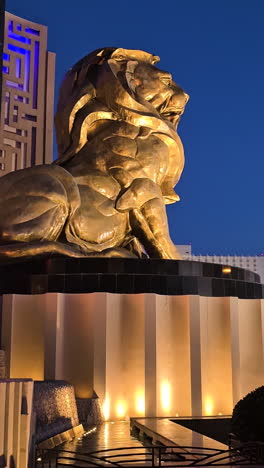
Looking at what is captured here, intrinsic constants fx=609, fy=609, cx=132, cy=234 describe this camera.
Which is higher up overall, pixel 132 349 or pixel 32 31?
pixel 32 31

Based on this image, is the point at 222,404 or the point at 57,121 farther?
the point at 57,121

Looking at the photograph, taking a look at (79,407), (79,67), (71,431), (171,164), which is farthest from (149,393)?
(79,67)

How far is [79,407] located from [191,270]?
2.97 metres

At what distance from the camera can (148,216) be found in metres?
11.4

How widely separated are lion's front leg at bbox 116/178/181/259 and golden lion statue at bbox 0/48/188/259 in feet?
0.06

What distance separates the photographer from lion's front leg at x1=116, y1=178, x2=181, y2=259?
37.0ft

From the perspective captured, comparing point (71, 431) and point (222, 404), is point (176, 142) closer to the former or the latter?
point (222, 404)

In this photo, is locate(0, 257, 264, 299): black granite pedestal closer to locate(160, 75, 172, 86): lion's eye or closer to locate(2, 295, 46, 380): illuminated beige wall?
locate(2, 295, 46, 380): illuminated beige wall

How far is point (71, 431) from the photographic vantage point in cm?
766

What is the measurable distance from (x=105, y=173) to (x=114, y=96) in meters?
1.64


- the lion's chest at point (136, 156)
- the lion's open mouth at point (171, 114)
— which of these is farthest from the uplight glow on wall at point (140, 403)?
the lion's open mouth at point (171, 114)

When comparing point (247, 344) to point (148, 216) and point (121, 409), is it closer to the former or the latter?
point (121, 409)

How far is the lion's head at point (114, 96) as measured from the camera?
1201cm

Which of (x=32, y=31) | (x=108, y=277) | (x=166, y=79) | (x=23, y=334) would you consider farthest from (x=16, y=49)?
(x=23, y=334)
